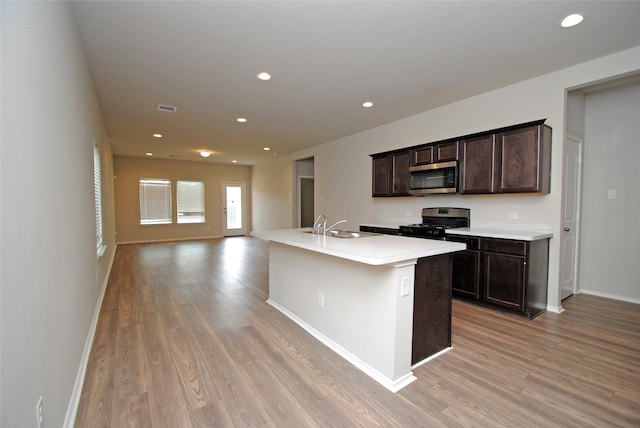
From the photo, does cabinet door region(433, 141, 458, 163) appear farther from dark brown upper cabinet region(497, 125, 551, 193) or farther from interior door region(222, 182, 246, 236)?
interior door region(222, 182, 246, 236)

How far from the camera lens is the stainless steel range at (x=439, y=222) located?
3.81 meters

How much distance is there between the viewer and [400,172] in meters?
4.79

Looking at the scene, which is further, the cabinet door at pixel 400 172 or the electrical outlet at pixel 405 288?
the cabinet door at pixel 400 172

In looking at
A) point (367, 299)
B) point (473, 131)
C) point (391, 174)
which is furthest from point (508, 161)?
point (367, 299)

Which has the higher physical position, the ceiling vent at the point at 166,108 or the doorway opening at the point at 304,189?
the ceiling vent at the point at 166,108

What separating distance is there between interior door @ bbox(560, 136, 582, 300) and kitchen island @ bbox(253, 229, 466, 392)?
7.12ft

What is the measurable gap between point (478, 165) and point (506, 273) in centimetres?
138

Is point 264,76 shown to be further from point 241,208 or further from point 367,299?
point 241,208

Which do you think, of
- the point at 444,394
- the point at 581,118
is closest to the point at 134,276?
the point at 444,394

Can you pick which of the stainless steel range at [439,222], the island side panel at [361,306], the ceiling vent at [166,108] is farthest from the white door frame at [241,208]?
the island side panel at [361,306]

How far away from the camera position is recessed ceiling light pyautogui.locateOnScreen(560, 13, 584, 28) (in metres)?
2.27

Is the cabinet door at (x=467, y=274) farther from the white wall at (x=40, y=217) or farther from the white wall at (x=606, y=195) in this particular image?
the white wall at (x=40, y=217)

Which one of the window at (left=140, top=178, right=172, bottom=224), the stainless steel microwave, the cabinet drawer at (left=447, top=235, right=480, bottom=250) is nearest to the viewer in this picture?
the cabinet drawer at (left=447, top=235, right=480, bottom=250)

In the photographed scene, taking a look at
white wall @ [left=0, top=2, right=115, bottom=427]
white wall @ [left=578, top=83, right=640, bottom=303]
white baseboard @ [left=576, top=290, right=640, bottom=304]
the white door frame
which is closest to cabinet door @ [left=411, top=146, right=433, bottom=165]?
white wall @ [left=578, top=83, right=640, bottom=303]
